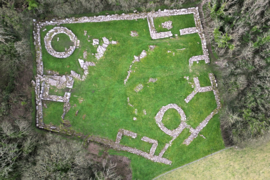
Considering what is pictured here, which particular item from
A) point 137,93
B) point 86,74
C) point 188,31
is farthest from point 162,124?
point 188,31

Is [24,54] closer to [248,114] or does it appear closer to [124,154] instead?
[124,154]

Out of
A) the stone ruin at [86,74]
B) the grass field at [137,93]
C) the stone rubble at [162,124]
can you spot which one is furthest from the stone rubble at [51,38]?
the stone rubble at [162,124]

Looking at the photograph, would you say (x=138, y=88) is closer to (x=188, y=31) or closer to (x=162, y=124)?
(x=162, y=124)

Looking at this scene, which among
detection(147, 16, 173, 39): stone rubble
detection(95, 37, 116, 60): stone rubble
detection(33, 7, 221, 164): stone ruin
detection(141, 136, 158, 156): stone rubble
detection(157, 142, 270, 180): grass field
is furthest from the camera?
detection(147, 16, 173, 39): stone rubble

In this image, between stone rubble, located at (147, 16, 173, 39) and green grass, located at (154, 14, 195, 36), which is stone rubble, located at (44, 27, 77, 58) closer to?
stone rubble, located at (147, 16, 173, 39)

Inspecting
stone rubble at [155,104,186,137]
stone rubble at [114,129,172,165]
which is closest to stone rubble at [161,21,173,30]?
stone rubble at [155,104,186,137]

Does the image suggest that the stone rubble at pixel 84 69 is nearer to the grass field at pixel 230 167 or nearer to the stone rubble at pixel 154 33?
the stone rubble at pixel 154 33
